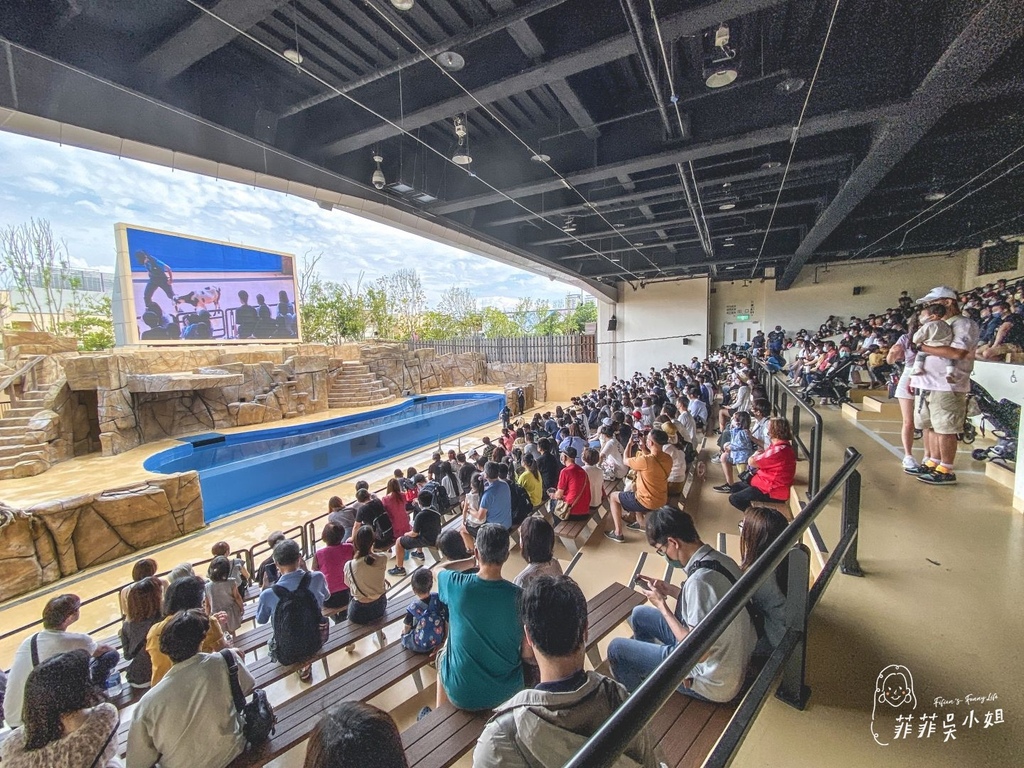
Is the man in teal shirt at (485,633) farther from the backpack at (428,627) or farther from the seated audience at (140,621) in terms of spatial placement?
the seated audience at (140,621)

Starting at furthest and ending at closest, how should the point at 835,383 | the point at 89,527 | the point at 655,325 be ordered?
the point at 655,325, the point at 835,383, the point at 89,527

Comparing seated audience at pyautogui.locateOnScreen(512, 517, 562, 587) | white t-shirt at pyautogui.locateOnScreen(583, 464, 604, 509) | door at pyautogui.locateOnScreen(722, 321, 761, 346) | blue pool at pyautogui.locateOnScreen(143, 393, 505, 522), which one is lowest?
blue pool at pyautogui.locateOnScreen(143, 393, 505, 522)

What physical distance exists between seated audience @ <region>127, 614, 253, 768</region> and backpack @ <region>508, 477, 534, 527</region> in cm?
227

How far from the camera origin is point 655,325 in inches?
625

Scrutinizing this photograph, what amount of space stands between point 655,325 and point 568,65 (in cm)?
1430

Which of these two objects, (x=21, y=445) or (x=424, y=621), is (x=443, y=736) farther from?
(x=21, y=445)

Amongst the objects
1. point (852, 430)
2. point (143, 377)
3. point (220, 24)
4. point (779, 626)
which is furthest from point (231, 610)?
point (143, 377)

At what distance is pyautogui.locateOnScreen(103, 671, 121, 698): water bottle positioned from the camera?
2.20 metres

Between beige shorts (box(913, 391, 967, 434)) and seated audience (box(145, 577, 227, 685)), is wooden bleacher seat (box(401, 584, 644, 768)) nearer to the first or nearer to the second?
A: seated audience (box(145, 577, 227, 685))

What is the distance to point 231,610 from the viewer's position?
2.86 m

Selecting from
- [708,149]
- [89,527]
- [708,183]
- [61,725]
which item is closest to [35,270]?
[89,527]

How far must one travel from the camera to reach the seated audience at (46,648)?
2008mm

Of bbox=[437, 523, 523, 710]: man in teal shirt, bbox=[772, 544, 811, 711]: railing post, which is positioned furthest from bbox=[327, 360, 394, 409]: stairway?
bbox=[772, 544, 811, 711]: railing post

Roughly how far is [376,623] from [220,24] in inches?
133
